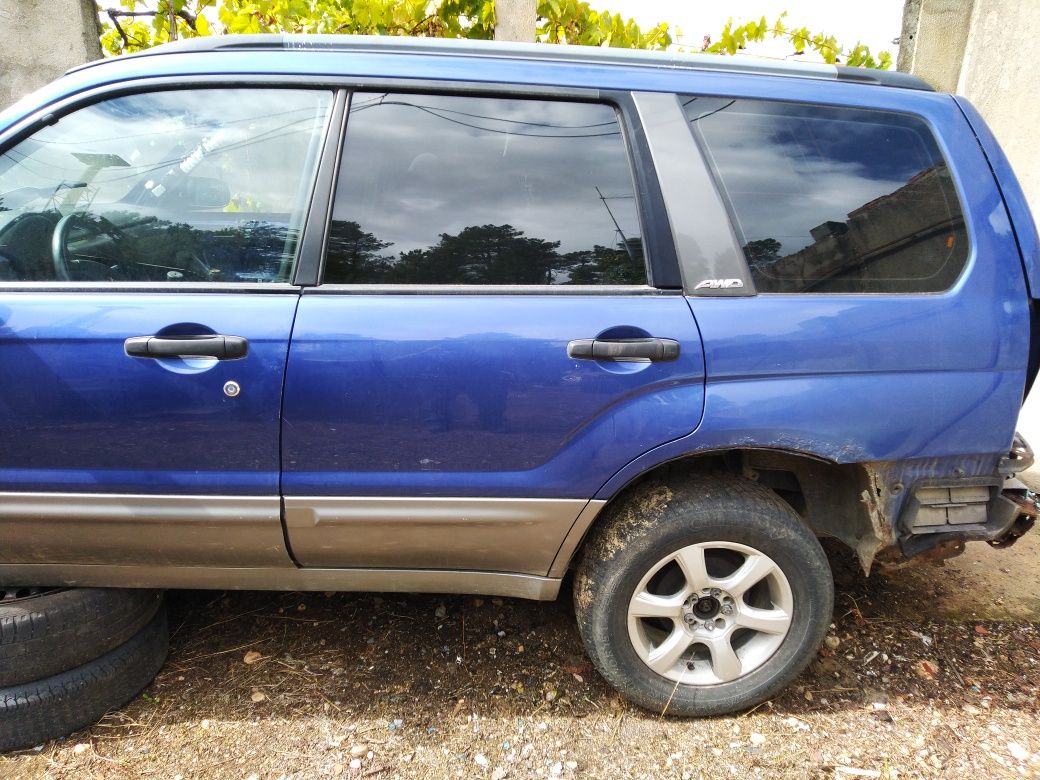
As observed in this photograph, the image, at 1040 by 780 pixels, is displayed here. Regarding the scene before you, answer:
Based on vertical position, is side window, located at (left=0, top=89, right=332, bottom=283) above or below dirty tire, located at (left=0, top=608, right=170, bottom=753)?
above

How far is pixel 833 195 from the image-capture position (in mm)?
1917

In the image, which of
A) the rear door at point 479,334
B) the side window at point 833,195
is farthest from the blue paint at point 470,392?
the side window at point 833,195

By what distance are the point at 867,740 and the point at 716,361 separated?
1.38m

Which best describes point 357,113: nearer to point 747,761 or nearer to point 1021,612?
point 747,761

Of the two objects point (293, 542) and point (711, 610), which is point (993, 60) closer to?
point (711, 610)

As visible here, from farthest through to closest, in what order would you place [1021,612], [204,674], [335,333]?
[1021,612], [204,674], [335,333]

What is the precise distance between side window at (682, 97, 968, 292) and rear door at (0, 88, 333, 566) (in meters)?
1.22

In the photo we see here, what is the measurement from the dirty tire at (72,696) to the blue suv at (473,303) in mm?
283

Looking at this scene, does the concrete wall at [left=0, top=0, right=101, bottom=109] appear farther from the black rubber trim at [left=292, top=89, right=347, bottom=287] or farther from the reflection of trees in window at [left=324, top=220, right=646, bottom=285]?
the reflection of trees in window at [left=324, top=220, right=646, bottom=285]

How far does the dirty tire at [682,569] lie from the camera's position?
196 centimetres

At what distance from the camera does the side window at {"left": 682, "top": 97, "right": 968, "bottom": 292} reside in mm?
1880

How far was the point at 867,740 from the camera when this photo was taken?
82.0 inches

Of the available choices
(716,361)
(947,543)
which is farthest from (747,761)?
(716,361)

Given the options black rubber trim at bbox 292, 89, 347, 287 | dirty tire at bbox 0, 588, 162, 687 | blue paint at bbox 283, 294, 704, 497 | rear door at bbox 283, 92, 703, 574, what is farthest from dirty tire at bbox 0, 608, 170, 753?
black rubber trim at bbox 292, 89, 347, 287
